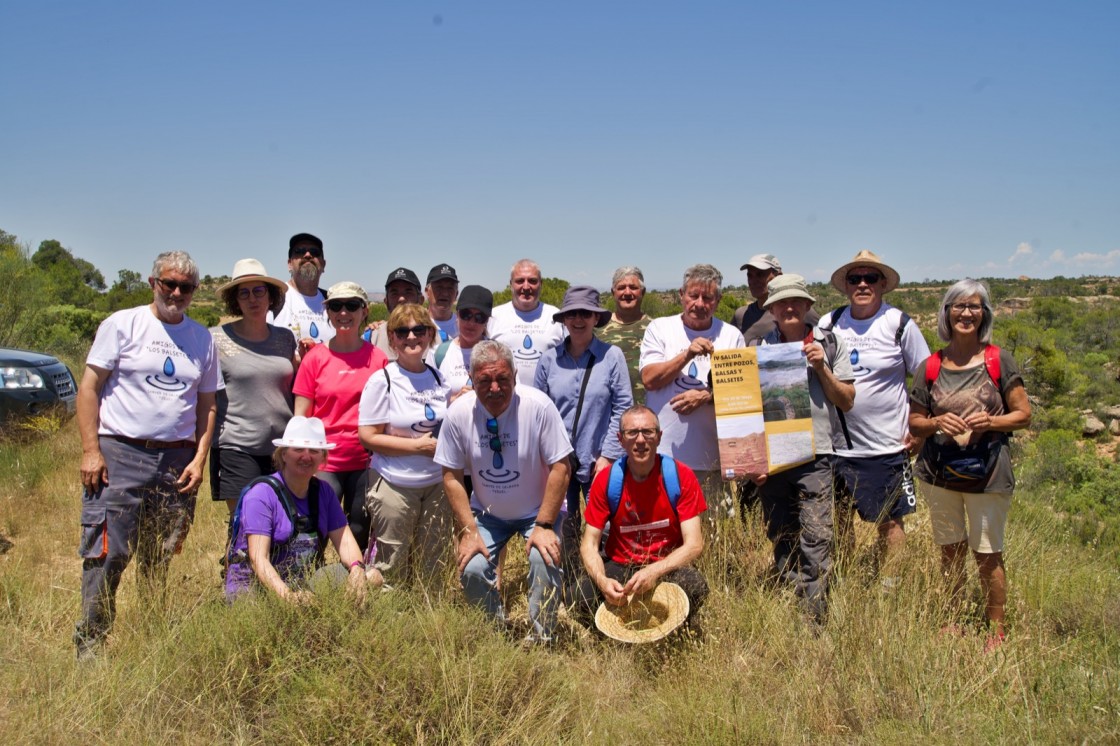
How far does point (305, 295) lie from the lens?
659cm

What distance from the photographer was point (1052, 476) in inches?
504

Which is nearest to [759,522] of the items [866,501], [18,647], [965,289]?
[866,501]

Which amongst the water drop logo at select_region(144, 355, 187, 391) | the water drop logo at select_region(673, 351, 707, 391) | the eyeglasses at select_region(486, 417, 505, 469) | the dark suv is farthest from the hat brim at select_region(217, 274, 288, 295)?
the dark suv

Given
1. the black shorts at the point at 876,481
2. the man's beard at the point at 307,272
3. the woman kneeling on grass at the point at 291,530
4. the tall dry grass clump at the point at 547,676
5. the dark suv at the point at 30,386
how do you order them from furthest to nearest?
the dark suv at the point at 30,386, the man's beard at the point at 307,272, the black shorts at the point at 876,481, the woman kneeling on grass at the point at 291,530, the tall dry grass clump at the point at 547,676

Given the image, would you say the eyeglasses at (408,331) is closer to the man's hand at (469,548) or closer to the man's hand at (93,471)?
the man's hand at (469,548)

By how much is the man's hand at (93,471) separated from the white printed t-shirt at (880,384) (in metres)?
4.30

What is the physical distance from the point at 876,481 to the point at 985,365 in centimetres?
94

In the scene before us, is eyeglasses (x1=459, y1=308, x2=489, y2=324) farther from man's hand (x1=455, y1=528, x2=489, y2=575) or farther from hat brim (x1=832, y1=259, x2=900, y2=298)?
hat brim (x1=832, y1=259, x2=900, y2=298)

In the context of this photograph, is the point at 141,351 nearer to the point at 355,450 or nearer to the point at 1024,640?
the point at 355,450

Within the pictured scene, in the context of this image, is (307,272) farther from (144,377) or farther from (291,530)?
(291,530)

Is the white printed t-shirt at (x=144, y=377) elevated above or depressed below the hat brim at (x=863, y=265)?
below

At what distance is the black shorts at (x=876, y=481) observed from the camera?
194 inches

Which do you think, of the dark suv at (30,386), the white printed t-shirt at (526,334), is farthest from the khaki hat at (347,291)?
A: the dark suv at (30,386)

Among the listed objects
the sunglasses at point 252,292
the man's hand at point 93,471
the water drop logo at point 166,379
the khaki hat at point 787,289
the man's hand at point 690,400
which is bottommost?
the man's hand at point 93,471
